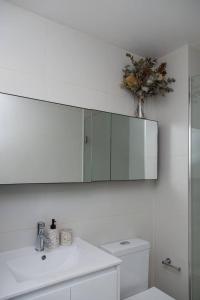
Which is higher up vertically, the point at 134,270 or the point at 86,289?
the point at 86,289

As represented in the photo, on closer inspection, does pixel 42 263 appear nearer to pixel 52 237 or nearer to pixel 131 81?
pixel 52 237

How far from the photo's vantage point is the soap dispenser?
1.60 m

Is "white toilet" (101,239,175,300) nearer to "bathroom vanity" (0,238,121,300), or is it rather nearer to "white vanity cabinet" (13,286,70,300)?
"bathroom vanity" (0,238,121,300)

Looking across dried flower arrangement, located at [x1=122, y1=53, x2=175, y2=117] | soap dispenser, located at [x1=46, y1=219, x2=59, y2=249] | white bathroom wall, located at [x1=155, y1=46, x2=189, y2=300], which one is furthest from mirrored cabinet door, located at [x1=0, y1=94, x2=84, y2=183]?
white bathroom wall, located at [x1=155, y1=46, x2=189, y2=300]

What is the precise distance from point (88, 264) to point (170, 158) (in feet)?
3.89

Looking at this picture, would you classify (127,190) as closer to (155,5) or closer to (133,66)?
(133,66)

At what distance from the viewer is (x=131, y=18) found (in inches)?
67.6

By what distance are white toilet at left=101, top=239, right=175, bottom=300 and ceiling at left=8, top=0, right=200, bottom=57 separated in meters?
1.65

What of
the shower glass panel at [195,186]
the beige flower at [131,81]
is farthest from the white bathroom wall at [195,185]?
the beige flower at [131,81]

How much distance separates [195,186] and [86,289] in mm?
1187

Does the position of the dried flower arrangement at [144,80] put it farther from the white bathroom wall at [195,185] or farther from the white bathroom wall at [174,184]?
the white bathroom wall at [195,185]

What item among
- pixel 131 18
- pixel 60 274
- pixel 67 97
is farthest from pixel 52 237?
pixel 131 18

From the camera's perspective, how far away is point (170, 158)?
7.11 feet

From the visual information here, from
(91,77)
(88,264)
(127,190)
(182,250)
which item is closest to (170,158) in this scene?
(127,190)
